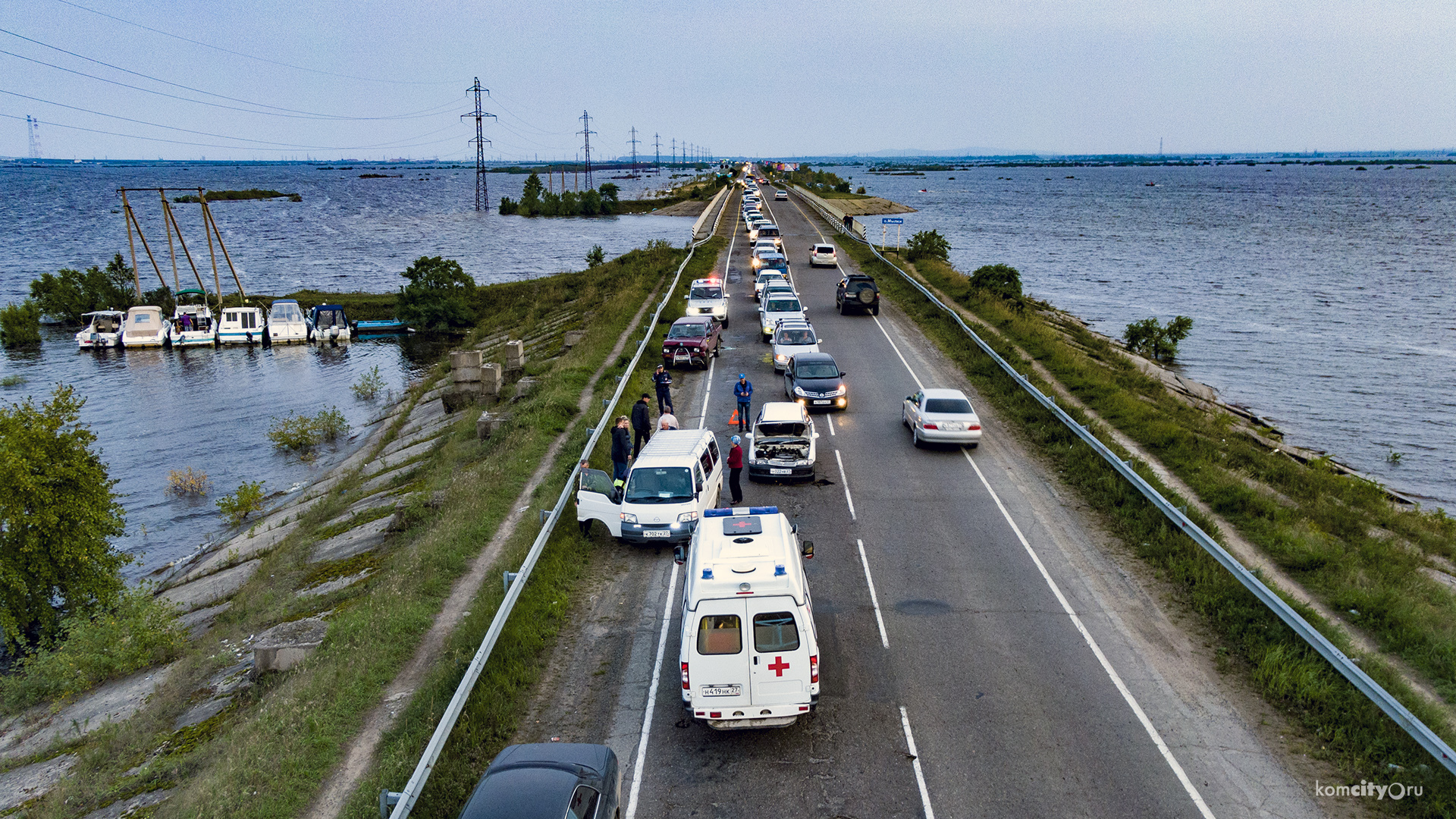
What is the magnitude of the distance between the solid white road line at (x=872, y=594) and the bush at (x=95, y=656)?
1300 centimetres

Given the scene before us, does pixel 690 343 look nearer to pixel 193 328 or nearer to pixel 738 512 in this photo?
pixel 738 512

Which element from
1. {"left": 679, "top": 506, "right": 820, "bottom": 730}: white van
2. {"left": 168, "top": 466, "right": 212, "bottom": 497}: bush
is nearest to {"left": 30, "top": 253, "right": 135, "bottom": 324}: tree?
{"left": 168, "top": 466, "right": 212, "bottom": 497}: bush

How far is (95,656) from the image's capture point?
15.9m

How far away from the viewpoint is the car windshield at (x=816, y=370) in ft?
82.8

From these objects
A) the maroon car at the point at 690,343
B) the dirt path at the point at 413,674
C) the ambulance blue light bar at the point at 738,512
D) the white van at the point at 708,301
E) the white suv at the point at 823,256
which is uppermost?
the white suv at the point at 823,256

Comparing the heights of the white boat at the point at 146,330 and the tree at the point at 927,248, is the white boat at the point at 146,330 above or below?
below

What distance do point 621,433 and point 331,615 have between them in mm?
6466

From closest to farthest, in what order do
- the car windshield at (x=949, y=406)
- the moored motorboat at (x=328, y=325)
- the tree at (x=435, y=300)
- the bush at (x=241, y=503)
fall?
1. the car windshield at (x=949, y=406)
2. the bush at (x=241, y=503)
3. the moored motorboat at (x=328, y=325)
4. the tree at (x=435, y=300)

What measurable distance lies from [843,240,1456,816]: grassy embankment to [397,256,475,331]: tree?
120 ft

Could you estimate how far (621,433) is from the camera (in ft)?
60.0

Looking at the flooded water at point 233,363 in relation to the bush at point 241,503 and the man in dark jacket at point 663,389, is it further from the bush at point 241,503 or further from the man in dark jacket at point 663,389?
the man in dark jacket at point 663,389

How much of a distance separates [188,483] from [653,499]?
20522mm

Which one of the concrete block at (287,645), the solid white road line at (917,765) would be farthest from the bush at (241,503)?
the solid white road line at (917,765)

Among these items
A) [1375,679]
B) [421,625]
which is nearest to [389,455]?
[421,625]
